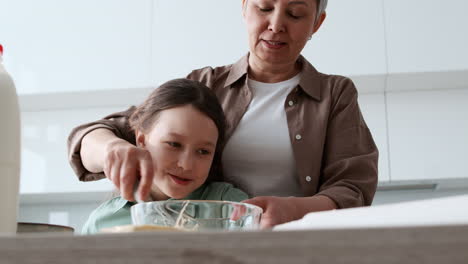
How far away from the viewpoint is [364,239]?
0.25 m

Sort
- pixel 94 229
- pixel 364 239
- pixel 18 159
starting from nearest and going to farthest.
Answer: pixel 364 239 < pixel 18 159 < pixel 94 229

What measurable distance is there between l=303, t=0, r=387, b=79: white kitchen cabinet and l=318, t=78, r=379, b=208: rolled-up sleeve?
4.05 ft

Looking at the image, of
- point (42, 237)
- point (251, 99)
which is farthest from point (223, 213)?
point (251, 99)

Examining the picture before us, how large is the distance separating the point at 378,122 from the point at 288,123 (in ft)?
4.53

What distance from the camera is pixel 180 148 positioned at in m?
1.19

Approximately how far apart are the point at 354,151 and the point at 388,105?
1.45m

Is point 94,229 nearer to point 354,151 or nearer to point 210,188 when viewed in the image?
point 210,188

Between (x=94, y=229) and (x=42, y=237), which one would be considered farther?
(x=94, y=229)

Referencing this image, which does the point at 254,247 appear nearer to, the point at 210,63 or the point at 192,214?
the point at 192,214

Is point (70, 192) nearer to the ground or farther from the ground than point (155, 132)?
nearer to the ground

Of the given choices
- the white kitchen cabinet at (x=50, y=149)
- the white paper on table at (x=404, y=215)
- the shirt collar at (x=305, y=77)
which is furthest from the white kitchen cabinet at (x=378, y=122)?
the white paper on table at (x=404, y=215)

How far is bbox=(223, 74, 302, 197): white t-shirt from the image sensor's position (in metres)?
1.31

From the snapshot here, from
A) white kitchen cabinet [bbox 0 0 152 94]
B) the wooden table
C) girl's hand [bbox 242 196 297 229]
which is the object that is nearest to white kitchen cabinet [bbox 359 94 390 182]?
white kitchen cabinet [bbox 0 0 152 94]

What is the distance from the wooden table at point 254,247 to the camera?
25cm
